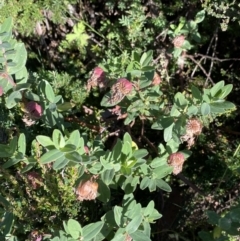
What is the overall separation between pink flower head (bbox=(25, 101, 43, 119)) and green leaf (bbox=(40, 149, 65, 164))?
0.25 metres

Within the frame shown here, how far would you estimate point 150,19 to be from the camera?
2.10 metres

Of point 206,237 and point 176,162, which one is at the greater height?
point 176,162

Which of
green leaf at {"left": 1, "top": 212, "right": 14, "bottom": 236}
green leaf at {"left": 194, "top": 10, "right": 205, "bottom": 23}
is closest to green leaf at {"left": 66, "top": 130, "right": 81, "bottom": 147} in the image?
green leaf at {"left": 1, "top": 212, "right": 14, "bottom": 236}

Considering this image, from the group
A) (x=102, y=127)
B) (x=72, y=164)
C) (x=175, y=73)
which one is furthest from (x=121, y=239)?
(x=175, y=73)

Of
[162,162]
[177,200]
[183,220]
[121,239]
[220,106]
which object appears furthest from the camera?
[177,200]

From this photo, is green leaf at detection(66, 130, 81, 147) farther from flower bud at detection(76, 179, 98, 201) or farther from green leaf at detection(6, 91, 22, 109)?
green leaf at detection(6, 91, 22, 109)

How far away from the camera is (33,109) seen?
5.05 ft

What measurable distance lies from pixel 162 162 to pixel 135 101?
25cm

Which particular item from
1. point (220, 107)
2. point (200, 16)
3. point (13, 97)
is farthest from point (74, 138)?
point (200, 16)

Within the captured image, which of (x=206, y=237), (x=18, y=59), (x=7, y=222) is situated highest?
(x=18, y=59)

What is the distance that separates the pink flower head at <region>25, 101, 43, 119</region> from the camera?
1.54m

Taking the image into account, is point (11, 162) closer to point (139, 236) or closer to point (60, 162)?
point (60, 162)

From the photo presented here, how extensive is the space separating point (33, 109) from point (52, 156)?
0.88 feet

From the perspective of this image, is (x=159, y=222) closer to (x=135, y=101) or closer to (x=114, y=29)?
(x=135, y=101)
